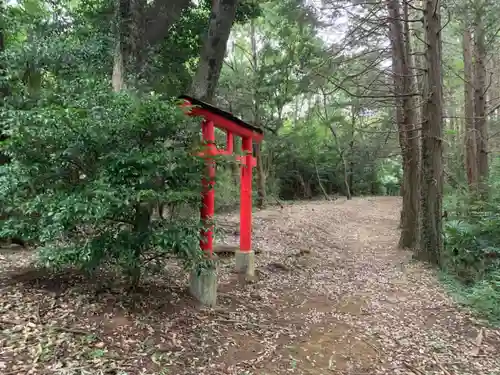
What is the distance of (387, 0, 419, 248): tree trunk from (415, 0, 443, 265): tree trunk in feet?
3.45

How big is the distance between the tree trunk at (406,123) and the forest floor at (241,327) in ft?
7.95

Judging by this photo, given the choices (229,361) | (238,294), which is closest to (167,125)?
(229,361)

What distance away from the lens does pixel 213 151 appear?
4.50m

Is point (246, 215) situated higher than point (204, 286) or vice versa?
point (246, 215)

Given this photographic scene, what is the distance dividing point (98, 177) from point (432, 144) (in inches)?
240

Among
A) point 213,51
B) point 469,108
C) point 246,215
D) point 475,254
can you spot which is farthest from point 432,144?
point 469,108

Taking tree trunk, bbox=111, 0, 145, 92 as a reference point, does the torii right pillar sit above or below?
below

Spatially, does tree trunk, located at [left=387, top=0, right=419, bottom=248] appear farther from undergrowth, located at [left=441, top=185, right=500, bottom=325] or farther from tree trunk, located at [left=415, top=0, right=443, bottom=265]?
tree trunk, located at [left=415, top=0, right=443, bottom=265]

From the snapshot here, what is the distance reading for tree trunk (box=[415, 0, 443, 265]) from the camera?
7.23 metres

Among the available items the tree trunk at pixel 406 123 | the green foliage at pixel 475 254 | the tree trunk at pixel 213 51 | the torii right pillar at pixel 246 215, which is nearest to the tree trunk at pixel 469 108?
the green foliage at pixel 475 254

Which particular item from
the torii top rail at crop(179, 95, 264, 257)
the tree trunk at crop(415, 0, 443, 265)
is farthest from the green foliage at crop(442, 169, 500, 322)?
the torii top rail at crop(179, 95, 264, 257)

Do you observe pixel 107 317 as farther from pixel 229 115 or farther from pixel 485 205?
pixel 485 205

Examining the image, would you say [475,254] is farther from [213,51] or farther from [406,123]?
[213,51]

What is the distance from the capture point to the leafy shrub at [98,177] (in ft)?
11.4
